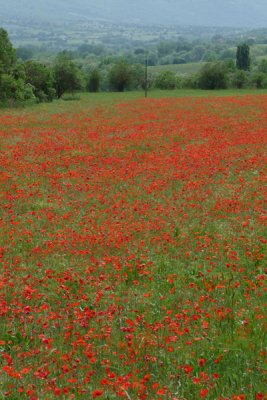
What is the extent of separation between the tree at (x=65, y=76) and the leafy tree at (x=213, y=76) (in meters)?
29.0

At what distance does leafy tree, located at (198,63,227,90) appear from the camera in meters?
99.1

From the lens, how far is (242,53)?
428 feet

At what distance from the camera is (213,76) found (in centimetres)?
10012

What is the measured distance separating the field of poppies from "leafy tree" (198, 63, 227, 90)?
3192 inches

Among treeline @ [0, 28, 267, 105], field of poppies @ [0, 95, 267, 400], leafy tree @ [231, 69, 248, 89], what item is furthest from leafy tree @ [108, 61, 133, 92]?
field of poppies @ [0, 95, 267, 400]

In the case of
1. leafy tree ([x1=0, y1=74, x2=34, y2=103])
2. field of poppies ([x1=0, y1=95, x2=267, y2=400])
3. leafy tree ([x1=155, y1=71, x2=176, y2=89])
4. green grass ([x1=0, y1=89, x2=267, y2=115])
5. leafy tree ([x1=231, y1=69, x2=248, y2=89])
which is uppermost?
field of poppies ([x1=0, y1=95, x2=267, y2=400])

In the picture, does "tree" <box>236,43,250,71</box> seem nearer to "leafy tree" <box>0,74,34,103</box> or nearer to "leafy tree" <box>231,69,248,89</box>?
"leafy tree" <box>231,69,248,89</box>

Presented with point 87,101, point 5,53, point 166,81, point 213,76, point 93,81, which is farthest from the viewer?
point 166,81

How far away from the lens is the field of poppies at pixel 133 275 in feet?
20.8

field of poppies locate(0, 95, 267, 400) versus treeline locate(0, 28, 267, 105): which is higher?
field of poppies locate(0, 95, 267, 400)

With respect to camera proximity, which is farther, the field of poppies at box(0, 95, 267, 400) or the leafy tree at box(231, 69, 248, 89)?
the leafy tree at box(231, 69, 248, 89)

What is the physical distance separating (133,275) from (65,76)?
76580 mm

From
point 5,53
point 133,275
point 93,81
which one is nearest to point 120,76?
point 93,81

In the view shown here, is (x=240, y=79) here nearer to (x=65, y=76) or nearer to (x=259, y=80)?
(x=259, y=80)
